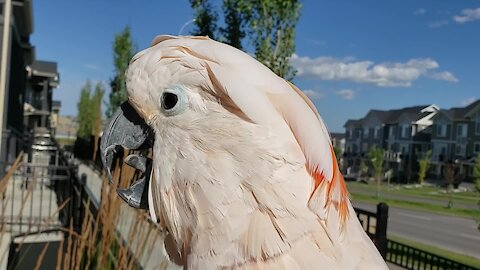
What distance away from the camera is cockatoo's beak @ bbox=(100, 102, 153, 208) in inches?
47.5

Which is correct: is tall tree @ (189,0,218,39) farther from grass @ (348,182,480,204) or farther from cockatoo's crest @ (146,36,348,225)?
grass @ (348,182,480,204)

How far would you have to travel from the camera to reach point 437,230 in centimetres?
1299

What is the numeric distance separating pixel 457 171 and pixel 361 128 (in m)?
15.3

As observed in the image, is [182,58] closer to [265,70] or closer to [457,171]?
[265,70]

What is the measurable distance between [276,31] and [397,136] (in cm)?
4077

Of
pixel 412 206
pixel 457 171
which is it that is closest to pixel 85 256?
pixel 412 206

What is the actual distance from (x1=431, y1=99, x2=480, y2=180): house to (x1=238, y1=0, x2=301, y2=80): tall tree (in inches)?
1226

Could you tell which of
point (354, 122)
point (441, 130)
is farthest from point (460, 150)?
point (354, 122)

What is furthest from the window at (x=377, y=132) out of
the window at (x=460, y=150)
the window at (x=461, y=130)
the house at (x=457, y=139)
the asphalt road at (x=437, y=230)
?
the asphalt road at (x=437, y=230)

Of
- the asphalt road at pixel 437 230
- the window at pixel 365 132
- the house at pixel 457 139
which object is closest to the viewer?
the asphalt road at pixel 437 230

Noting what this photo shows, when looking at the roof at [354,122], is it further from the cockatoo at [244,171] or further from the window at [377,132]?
the cockatoo at [244,171]

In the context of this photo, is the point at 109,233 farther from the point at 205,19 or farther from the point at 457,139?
the point at 457,139

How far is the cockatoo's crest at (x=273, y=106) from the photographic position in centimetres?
101

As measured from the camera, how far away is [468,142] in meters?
34.6
